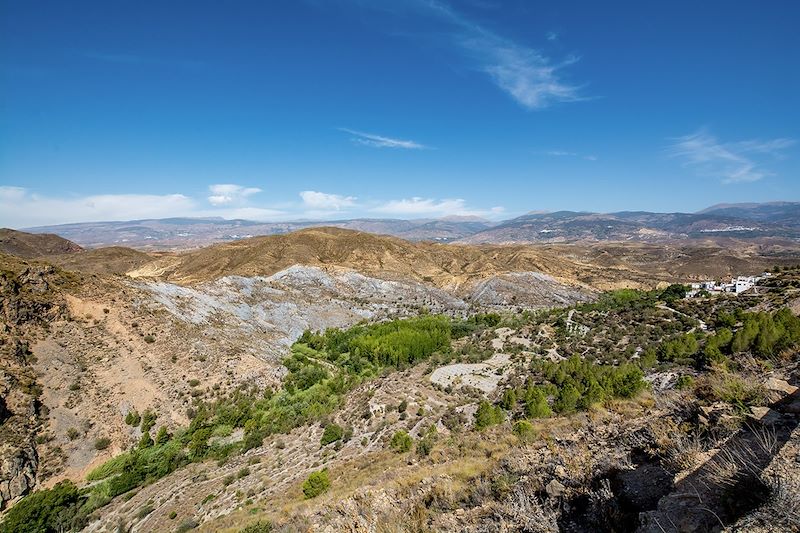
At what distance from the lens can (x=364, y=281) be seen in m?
59.9

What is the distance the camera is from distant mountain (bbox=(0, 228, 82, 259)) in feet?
321

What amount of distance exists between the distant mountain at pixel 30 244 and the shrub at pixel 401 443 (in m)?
121

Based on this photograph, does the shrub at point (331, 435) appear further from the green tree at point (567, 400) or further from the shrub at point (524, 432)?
the green tree at point (567, 400)

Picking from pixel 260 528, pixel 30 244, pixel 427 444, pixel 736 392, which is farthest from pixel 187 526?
pixel 30 244

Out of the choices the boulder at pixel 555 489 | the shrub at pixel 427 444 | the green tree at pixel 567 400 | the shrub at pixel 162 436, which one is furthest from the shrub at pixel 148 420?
the boulder at pixel 555 489

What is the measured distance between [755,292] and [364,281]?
4548 centimetres

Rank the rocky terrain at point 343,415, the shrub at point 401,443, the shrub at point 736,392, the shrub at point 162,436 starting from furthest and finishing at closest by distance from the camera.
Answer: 1. the shrub at point 162,436
2. the shrub at point 401,443
3. the shrub at point 736,392
4. the rocky terrain at point 343,415

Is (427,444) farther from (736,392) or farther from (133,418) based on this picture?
(133,418)

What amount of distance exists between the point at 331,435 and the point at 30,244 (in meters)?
130

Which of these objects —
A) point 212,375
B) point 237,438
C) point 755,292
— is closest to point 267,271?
point 212,375

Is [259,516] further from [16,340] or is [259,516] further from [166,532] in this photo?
[16,340]

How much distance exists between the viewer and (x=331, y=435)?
21.0m

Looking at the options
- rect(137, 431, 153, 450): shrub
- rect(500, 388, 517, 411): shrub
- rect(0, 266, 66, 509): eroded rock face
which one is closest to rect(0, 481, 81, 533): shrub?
rect(0, 266, 66, 509): eroded rock face

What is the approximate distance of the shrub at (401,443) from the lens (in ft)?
56.0
